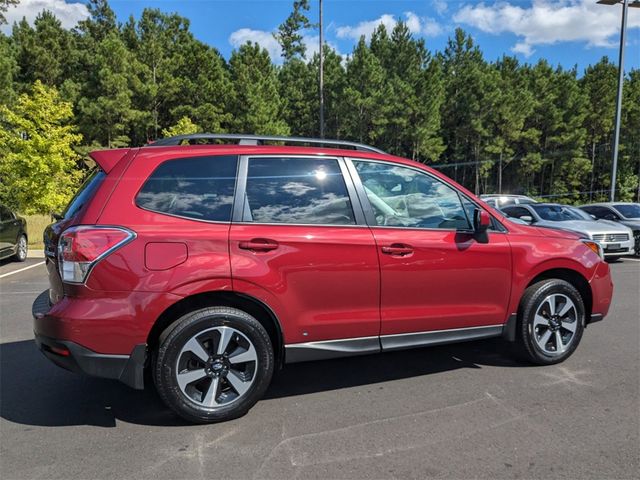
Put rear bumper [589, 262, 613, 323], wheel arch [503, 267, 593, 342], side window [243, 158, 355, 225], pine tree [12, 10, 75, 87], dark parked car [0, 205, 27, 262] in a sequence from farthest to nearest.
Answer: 1. pine tree [12, 10, 75, 87]
2. dark parked car [0, 205, 27, 262]
3. rear bumper [589, 262, 613, 323]
4. wheel arch [503, 267, 593, 342]
5. side window [243, 158, 355, 225]

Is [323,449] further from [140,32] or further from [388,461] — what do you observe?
[140,32]

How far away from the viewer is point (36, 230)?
1875 centimetres

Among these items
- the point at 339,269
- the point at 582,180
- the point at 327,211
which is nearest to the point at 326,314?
the point at 339,269

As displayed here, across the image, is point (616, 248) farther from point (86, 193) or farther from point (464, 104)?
point (464, 104)

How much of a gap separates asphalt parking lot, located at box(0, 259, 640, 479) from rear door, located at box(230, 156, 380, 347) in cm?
64

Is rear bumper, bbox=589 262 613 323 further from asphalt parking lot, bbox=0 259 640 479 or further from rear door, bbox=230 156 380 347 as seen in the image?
rear door, bbox=230 156 380 347

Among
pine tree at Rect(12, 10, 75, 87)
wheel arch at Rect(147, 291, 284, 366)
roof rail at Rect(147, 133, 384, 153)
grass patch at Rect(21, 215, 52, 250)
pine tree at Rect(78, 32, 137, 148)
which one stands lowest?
grass patch at Rect(21, 215, 52, 250)

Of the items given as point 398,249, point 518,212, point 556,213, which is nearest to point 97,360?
point 398,249

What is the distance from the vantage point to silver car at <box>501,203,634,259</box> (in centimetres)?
1080

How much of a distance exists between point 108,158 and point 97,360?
4.47 ft

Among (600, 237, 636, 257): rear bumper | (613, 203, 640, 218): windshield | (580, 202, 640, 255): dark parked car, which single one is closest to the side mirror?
(600, 237, 636, 257): rear bumper

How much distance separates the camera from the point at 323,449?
3.00 meters

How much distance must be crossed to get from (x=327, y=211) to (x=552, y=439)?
209cm

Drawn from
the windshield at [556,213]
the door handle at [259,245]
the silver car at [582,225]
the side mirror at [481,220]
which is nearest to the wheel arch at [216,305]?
the door handle at [259,245]
